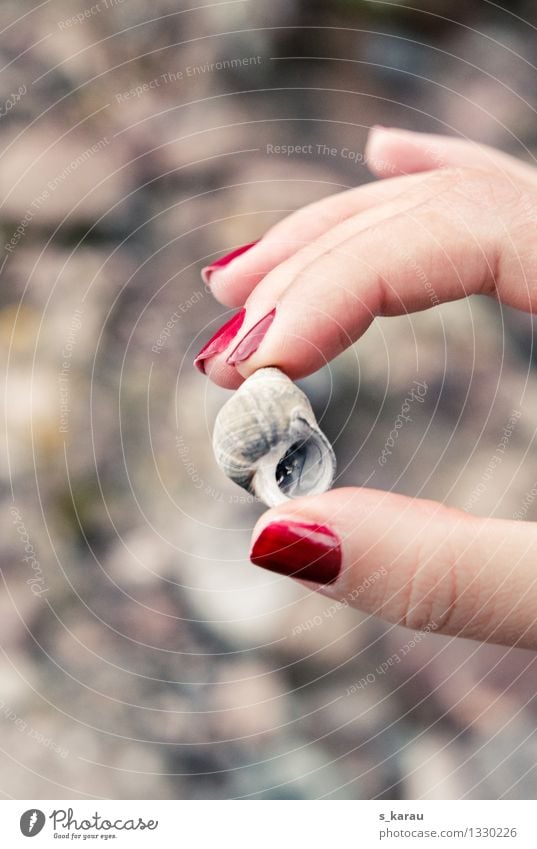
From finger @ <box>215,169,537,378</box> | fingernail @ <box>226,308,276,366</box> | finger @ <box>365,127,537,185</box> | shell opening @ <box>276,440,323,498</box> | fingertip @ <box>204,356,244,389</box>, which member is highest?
finger @ <box>365,127,537,185</box>

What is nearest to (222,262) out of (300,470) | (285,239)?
(285,239)

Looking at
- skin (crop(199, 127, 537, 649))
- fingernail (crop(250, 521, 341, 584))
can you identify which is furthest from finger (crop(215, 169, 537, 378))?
fingernail (crop(250, 521, 341, 584))

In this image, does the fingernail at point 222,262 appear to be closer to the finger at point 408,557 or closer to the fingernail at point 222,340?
the fingernail at point 222,340

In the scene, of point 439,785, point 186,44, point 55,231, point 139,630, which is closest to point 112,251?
point 55,231

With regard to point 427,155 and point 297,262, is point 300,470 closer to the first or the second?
point 297,262

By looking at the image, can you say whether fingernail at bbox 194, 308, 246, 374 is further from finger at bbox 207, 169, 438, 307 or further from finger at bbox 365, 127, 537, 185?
finger at bbox 365, 127, 537, 185
